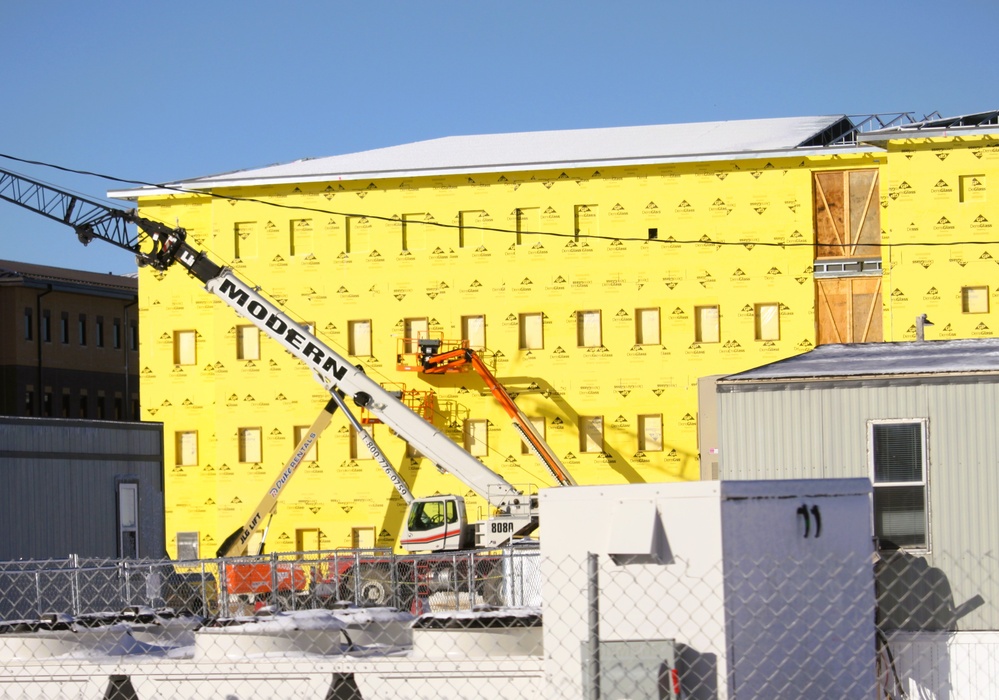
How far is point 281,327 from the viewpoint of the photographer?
129ft

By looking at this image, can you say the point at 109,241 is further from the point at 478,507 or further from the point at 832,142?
the point at 832,142

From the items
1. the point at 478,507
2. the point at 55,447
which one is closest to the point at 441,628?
the point at 55,447

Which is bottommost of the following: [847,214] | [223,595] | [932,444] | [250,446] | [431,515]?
[431,515]

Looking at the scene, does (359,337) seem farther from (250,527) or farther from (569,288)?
(250,527)

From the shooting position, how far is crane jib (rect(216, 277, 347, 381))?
39.0m

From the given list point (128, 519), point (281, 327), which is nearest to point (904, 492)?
point (281, 327)

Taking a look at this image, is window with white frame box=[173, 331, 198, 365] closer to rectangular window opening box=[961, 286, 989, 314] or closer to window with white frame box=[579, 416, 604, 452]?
window with white frame box=[579, 416, 604, 452]

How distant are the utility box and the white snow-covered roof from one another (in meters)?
43.0

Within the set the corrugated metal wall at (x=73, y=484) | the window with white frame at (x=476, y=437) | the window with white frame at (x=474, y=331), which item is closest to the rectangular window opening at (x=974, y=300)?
the window with white frame at (x=474, y=331)

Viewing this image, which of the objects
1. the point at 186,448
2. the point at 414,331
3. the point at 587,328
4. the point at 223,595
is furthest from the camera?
the point at 186,448

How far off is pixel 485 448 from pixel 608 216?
911 centimetres

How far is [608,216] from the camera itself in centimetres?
5059

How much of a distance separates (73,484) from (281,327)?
272 inches

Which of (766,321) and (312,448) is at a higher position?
(766,321)
